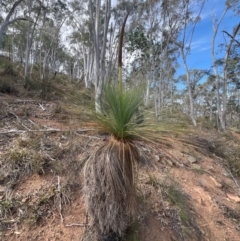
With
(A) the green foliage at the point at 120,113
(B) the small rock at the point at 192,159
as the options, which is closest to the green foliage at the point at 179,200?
(B) the small rock at the point at 192,159

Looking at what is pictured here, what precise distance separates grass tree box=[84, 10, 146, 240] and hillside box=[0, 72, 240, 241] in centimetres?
20

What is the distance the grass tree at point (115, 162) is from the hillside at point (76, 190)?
20cm

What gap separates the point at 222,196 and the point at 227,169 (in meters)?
1.34

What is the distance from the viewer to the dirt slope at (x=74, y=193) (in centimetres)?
212

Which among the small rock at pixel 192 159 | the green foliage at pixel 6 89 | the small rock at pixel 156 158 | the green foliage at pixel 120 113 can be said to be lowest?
the small rock at pixel 192 159

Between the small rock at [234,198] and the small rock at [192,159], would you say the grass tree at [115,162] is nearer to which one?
the small rock at [234,198]

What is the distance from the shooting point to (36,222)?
217 cm

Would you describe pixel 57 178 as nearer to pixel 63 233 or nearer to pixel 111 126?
pixel 63 233

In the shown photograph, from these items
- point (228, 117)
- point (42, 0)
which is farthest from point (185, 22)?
point (228, 117)

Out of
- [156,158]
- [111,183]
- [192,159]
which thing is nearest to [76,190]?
[111,183]

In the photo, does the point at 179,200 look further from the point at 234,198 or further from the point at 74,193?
the point at 74,193

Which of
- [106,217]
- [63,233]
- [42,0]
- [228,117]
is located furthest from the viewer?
[228,117]

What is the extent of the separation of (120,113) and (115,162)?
1.39 feet

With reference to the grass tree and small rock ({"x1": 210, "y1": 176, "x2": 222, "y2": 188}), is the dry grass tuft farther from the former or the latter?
small rock ({"x1": 210, "y1": 176, "x2": 222, "y2": 188})
